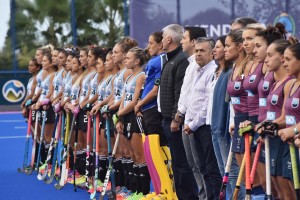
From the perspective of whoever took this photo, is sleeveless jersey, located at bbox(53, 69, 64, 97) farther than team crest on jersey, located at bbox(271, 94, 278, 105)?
Yes

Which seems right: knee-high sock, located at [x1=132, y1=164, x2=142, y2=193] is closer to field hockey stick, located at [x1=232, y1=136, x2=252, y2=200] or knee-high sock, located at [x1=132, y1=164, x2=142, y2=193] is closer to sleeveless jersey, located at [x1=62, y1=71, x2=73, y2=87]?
sleeveless jersey, located at [x1=62, y1=71, x2=73, y2=87]

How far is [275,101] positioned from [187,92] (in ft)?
5.89

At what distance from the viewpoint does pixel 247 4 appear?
22.9 metres

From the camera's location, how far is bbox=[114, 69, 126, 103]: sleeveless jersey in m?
10.0

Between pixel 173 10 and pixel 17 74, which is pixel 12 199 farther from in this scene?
pixel 17 74

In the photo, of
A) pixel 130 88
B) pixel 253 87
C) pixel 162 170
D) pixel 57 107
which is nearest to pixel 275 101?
pixel 253 87

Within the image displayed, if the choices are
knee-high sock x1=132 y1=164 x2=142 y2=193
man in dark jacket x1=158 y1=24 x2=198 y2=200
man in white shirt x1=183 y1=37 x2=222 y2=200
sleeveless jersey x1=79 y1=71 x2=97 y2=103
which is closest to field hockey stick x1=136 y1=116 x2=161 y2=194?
man in dark jacket x1=158 y1=24 x2=198 y2=200

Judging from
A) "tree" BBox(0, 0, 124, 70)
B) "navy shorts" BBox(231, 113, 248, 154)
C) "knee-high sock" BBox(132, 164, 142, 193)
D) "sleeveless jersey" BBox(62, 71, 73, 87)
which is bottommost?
"knee-high sock" BBox(132, 164, 142, 193)

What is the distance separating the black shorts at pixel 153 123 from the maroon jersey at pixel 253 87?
221cm

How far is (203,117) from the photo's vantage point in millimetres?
7965

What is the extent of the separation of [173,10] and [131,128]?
13957mm

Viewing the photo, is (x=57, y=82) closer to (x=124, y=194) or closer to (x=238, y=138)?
(x=124, y=194)

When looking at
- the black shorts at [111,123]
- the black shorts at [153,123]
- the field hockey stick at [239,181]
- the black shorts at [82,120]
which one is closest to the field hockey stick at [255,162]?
the field hockey stick at [239,181]

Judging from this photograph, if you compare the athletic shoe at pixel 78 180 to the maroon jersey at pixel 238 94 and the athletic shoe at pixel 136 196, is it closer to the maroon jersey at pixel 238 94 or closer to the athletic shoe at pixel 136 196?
the athletic shoe at pixel 136 196
